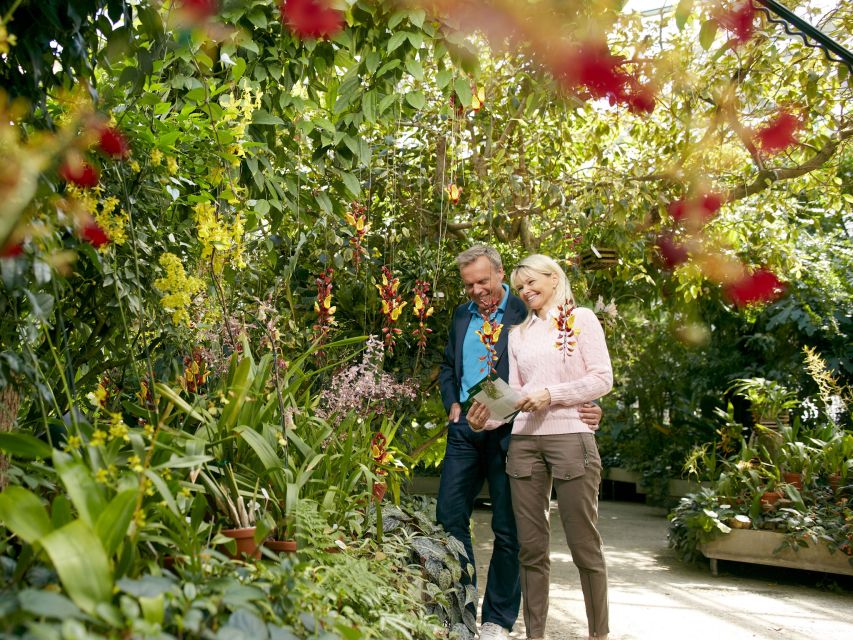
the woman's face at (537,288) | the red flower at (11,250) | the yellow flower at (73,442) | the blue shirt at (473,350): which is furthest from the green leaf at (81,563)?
the blue shirt at (473,350)

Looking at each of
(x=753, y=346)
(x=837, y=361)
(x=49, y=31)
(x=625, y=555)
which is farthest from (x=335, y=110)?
(x=753, y=346)

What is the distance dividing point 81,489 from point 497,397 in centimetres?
184

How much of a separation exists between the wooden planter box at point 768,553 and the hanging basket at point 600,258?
1.82 metres

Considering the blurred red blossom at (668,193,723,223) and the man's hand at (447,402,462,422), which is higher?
the blurred red blossom at (668,193,723,223)

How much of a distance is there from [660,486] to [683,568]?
10.8 feet

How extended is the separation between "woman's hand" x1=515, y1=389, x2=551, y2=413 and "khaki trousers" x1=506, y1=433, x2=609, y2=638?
16 centimetres

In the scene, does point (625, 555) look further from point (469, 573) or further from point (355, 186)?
point (355, 186)

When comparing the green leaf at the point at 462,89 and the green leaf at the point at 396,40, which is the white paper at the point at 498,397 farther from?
the green leaf at the point at 396,40

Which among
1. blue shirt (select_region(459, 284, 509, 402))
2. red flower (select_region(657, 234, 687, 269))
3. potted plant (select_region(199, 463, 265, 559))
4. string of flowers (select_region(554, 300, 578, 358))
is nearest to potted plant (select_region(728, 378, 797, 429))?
red flower (select_region(657, 234, 687, 269))

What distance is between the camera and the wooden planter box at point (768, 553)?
4.47 m

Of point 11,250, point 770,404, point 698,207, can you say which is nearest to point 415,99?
point 11,250

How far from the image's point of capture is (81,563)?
3.79 feet

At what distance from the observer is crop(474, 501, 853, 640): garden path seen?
3479mm

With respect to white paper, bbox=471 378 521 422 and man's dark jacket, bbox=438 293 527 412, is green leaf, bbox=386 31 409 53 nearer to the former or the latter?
white paper, bbox=471 378 521 422
